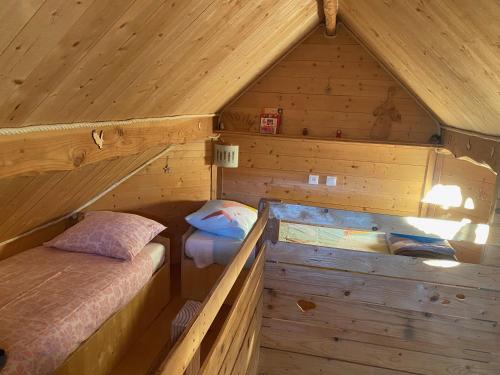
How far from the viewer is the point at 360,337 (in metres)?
2.09

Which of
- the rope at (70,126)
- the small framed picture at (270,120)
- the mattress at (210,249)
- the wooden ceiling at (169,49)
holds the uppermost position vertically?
the wooden ceiling at (169,49)

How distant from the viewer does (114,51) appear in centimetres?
117

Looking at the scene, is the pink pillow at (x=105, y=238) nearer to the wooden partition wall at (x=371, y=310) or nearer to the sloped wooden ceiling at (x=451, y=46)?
the wooden partition wall at (x=371, y=310)

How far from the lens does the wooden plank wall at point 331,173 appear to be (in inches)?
137

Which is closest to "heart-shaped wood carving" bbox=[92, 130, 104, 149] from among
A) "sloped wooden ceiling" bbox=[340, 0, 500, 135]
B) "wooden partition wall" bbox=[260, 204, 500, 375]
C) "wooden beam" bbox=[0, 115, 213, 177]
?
"wooden beam" bbox=[0, 115, 213, 177]

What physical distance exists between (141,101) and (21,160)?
2.08 ft

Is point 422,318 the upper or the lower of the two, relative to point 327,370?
upper

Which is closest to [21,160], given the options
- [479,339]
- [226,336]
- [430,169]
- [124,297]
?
[226,336]

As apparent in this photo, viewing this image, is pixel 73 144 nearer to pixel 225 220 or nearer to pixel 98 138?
pixel 98 138

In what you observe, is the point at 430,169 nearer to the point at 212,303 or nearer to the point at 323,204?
the point at 323,204

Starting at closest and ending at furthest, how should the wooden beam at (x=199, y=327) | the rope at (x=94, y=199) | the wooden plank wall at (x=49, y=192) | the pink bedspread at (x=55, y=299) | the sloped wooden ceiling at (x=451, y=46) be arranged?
the wooden beam at (x=199, y=327), the sloped wooden ceiling at (x=451, y=46), the pink bedspread at (x=55, y=299), the wooden plank wall at (x=49, y=192), the rope at (x=94, y=199)

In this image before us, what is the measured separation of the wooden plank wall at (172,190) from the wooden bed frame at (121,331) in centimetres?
57

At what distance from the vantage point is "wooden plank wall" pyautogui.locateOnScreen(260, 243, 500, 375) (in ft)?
6.34

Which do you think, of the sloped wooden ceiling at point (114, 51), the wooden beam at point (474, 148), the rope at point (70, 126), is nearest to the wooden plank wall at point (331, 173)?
the wooden beam at point (474, 148)
